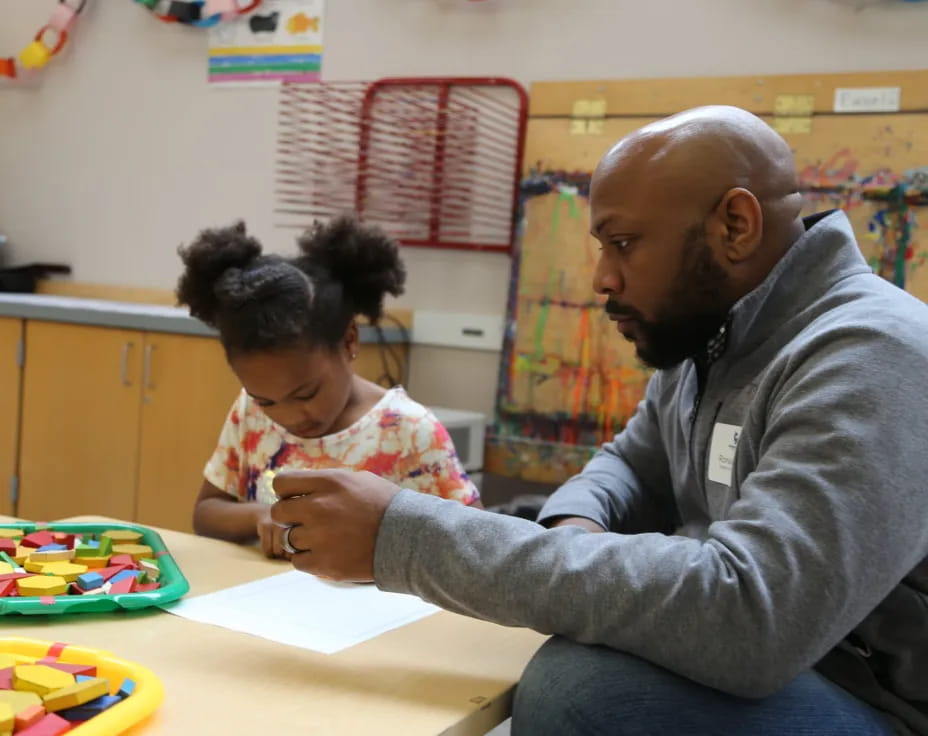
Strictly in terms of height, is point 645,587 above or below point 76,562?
above

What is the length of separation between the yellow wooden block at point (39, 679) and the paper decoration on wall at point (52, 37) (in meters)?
3.34

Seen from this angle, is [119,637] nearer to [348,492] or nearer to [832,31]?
[348,492]

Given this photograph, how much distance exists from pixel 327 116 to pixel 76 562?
2.27 metres

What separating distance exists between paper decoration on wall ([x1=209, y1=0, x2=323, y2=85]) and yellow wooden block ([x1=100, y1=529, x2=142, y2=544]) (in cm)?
223

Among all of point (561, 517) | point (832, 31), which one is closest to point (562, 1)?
point (832, 31)

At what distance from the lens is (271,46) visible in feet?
10.5

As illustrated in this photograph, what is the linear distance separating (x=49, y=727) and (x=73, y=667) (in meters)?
0.11

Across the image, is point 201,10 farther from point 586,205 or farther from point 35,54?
point 586,205

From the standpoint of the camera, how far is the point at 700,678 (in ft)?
2.45

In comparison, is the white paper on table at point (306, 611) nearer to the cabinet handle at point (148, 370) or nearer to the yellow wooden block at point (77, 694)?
the yellow wooden block at point (77, 694)

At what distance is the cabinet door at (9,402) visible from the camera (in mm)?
3002

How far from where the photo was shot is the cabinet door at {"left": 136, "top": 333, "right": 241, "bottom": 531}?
2.68 metres

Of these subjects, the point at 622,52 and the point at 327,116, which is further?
the point at 327,116

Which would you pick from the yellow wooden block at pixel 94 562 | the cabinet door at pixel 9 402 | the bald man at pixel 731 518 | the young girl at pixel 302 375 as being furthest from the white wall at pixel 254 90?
→ the yellow wooden block at pixel 94 562
